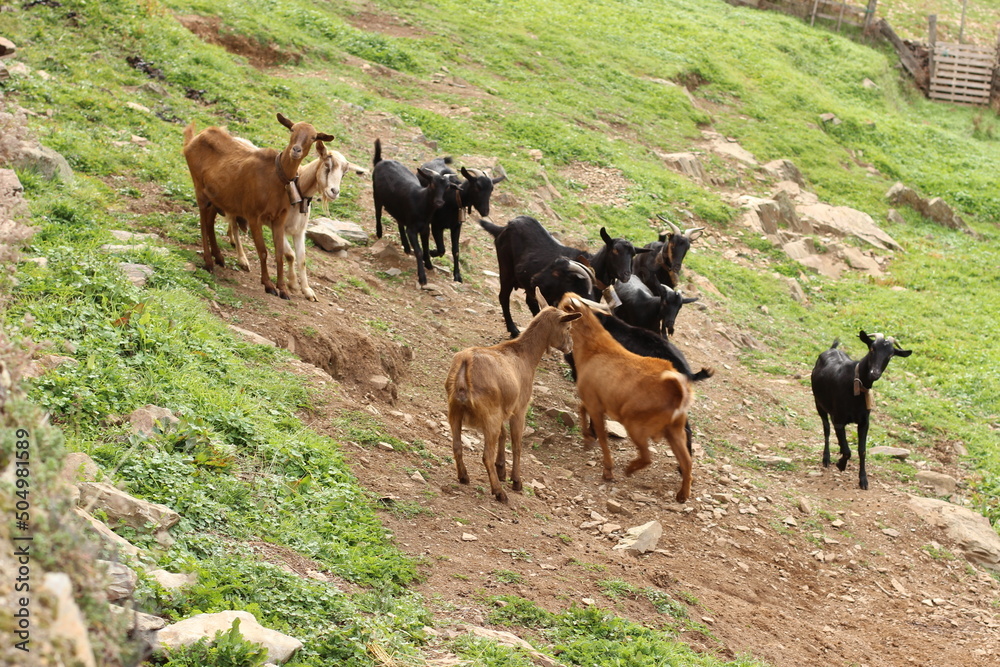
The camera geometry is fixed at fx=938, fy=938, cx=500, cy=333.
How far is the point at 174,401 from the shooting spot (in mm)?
6477

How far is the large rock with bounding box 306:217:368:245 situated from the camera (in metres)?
11.9

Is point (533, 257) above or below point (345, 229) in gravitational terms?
above

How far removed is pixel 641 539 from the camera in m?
7.41

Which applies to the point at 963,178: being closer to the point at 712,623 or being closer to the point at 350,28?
the point at 350,28

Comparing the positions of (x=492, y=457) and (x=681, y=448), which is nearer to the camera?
(x=492, y=457)

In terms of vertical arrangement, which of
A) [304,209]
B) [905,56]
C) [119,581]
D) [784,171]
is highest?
[905,56]

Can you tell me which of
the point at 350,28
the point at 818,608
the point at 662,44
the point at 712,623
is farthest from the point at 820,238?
Answer: the point at 712,623

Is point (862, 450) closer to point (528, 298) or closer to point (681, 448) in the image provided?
point (681, 448)

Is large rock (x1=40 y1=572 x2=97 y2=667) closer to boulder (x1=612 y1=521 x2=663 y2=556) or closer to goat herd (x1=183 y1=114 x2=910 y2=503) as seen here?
goat herd (x1=183 y1=114 x2=910 y2=503)

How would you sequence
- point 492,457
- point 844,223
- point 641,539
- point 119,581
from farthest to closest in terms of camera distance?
point 844,223, point 641,539, point 492,457, point 119,581

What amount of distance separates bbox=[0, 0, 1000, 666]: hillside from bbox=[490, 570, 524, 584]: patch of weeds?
0.05 feet

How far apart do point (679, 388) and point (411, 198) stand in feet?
16.6

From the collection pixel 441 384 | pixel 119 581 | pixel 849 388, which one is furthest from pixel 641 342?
pixel 119 581

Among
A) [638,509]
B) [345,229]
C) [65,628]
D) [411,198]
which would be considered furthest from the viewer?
[345,229]
